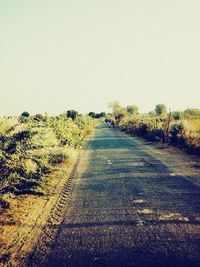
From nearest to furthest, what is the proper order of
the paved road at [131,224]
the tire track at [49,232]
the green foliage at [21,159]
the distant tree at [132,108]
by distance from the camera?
the paved road at [131,224] < the tire track at [49,232] < the green foliage at [21,159] < the distant tree at [132,108]

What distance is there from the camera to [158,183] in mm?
8883

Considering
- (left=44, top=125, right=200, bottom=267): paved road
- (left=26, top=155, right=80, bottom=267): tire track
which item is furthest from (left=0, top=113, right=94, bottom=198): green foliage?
(left=44, top=125, right=200, bottom=267): paved road

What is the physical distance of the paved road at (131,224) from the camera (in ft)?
14.3

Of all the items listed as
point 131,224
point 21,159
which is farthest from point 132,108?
point 131,224

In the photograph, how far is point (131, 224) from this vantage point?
562cm

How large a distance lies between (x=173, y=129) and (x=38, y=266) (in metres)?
18.7

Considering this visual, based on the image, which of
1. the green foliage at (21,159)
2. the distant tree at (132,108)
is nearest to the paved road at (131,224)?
the green foliage at (21,159)

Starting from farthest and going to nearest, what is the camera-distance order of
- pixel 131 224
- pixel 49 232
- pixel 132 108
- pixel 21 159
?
pixel 132 108 < pixel 21 159 < pixel 131 224 < pixel 49 232

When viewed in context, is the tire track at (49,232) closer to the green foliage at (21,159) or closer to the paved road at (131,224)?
the paved road at (131,224)

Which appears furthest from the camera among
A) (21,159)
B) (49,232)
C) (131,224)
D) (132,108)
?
(132,108)

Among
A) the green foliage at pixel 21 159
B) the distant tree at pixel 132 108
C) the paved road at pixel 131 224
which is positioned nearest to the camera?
the paved road at pixel 131 224

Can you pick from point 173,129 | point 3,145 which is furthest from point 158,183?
point 173,129

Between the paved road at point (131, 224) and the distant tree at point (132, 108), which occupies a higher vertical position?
the distant tree at point (132, 108)

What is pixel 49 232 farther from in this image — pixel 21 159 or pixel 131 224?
pixel 21 159
